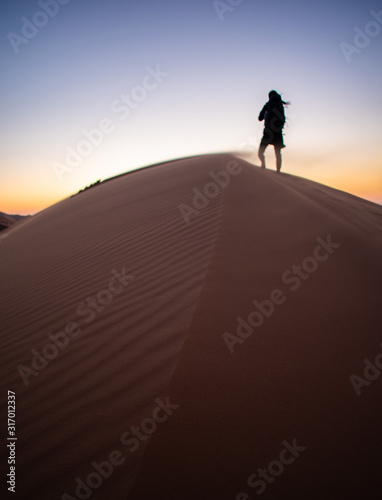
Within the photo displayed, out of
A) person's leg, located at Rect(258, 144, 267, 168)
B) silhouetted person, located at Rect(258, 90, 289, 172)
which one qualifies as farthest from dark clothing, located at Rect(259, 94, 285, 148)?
person's leg, located at Rect(258, 144, 267, 168)

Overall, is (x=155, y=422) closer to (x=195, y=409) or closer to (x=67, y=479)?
(x=195, y=409)

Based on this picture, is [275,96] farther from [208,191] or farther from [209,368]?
[209,368]

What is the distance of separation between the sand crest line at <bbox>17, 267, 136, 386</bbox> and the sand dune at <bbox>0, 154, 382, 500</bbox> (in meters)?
0.01

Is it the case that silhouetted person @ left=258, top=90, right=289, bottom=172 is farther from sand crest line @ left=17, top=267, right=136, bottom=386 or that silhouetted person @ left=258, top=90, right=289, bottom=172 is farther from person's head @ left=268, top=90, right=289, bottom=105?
sand crest line @ left=17, top=267, right=136, bottom=386

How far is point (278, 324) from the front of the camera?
6.82 ft

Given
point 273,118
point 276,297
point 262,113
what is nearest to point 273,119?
point 273,118

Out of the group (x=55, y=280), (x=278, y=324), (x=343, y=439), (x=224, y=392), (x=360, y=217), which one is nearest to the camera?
(x=343, y=439)

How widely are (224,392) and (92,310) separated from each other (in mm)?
1551

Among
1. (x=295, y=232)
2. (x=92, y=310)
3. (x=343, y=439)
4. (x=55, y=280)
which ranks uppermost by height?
(x=55, y=280)

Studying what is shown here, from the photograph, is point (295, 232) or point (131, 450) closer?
point (131, 450)

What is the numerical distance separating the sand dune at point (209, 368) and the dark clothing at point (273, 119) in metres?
4.43

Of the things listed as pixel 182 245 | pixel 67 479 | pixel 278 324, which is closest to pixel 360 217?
pixel 182 245

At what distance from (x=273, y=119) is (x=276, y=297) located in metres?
6.17

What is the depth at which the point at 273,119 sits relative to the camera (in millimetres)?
7168
